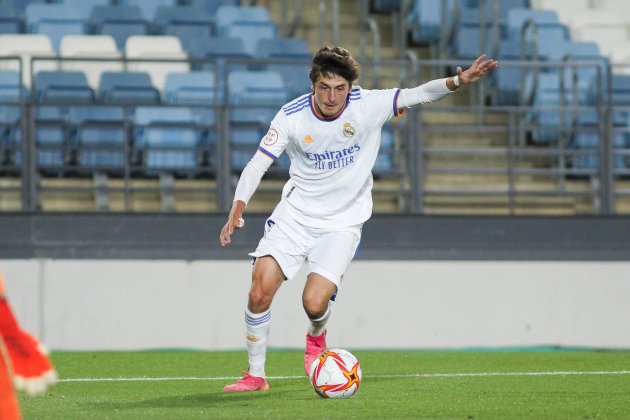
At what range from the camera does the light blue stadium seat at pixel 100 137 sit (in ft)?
40.1

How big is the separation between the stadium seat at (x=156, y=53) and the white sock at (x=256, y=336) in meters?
6.28

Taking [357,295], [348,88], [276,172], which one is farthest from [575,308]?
[348,88]

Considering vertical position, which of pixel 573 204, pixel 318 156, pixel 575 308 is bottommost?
pixel 575 308

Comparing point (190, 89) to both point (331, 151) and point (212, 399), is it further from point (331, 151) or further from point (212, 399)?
point (212, 399)

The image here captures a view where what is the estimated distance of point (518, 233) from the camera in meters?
12.5

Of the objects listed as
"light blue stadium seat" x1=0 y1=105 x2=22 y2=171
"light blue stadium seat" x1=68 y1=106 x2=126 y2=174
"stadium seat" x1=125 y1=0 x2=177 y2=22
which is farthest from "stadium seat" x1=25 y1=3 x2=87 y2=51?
"light blue stadium seat" x1=0 y1=105 x2=22 y2=171

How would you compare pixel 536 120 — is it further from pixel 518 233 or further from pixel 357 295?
pixel 357 295

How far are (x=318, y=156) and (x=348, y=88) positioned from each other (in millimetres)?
470

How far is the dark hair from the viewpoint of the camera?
7629 mm

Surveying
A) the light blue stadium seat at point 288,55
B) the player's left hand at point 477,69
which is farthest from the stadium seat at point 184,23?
the player's left hand at point 477,69

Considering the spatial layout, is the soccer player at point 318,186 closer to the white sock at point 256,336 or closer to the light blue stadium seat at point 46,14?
the white sock at point 256,336

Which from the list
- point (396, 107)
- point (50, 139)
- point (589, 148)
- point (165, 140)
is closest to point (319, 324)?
point (396, 107)

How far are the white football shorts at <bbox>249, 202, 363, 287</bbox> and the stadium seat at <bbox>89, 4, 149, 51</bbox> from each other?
7.19 m

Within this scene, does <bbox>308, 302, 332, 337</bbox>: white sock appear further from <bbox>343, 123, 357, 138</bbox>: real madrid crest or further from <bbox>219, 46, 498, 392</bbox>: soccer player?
<bbox>343, 123, 357, 138</bbox>: real madrid crest
